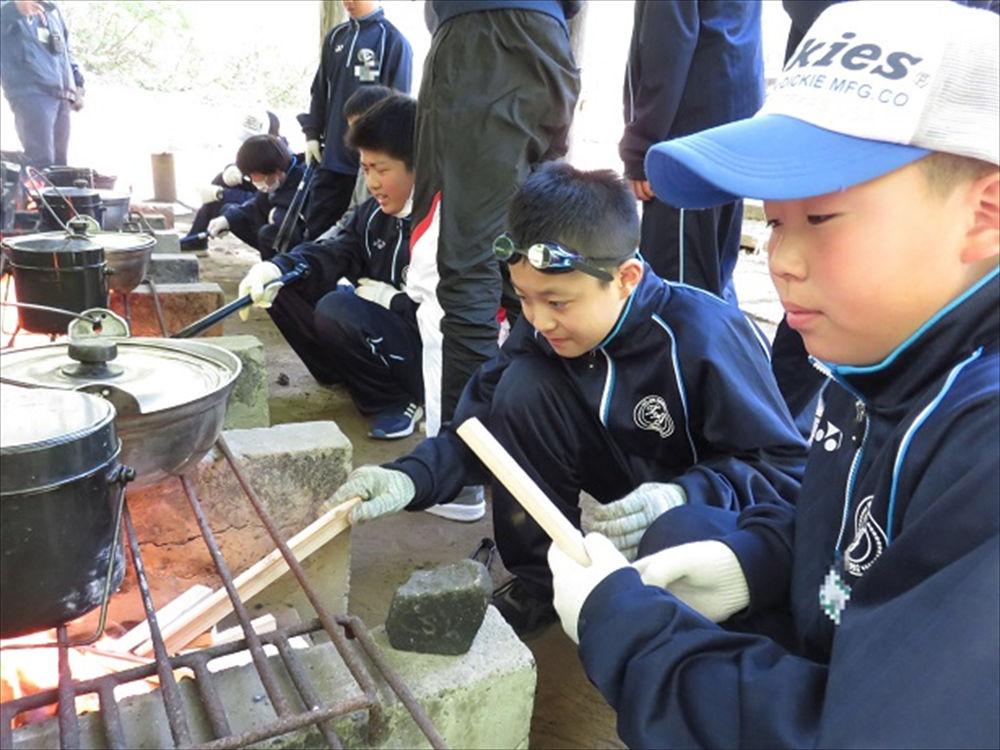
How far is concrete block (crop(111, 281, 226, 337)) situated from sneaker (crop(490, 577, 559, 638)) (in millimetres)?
2024

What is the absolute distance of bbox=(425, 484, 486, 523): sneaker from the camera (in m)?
3.20

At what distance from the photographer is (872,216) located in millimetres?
1049

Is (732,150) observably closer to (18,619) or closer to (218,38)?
(18,619)

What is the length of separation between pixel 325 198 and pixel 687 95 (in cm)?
261

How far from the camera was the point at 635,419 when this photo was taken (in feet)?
7.50

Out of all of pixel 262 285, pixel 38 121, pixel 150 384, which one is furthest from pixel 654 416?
pixel 38 121

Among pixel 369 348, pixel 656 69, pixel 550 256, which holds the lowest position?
pixel 369 348

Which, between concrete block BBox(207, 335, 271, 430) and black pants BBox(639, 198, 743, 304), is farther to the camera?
black pants BBox(639, 198, 743, 304)

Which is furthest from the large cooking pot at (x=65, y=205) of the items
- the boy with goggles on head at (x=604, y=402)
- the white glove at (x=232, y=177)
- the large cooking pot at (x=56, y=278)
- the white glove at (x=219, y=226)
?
the white glove at (x=232, y=177)

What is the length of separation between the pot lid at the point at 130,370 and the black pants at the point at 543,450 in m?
0.85

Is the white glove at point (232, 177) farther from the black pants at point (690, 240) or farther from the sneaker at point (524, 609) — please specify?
the sneaker at point (524, 609)

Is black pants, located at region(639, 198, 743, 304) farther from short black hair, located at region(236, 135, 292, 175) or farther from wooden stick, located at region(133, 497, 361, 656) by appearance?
short black hair, located at region(236, 135, 292, 175)

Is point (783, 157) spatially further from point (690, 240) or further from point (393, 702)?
point (690, 240)

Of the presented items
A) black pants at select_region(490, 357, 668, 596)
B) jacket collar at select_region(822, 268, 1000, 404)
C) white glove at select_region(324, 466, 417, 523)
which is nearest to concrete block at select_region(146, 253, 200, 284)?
black pants at select_region(490, 357, 668, 596)
